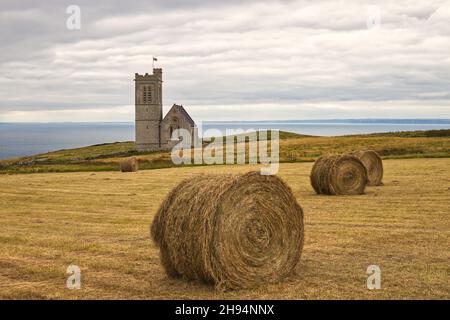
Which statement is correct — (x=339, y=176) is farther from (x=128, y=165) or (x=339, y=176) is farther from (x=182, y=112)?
(x=182, y=112)

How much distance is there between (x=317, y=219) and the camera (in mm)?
15555

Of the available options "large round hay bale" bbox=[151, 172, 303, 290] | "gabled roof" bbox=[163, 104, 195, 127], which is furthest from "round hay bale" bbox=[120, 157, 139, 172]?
"gabled roof" bbox=[163, 104, 195, 127]

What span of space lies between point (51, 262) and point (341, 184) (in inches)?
499

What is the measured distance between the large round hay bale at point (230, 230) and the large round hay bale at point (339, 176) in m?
11.0

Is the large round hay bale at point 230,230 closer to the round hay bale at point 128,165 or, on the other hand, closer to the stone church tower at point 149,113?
the round hay bale at point 128,165

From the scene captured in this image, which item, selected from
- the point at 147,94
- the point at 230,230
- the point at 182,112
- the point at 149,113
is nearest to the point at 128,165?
the point at 230,230

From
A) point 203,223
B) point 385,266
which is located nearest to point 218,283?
point 203,223

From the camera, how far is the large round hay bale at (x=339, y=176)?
21031 millimetres

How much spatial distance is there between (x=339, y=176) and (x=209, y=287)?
42.3 ft

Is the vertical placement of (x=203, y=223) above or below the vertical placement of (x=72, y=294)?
above

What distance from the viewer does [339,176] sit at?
69.3ft

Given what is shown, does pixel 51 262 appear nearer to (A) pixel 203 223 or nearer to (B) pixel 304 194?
(A) pixel 203 223

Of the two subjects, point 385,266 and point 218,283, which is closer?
point 218,283

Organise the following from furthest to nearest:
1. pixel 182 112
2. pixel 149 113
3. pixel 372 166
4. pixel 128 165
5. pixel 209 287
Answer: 1. pixel 149 113
2. pixel 182 112
3. pixel 128 165
4. pixel 372 166
5. pixel 209 287
